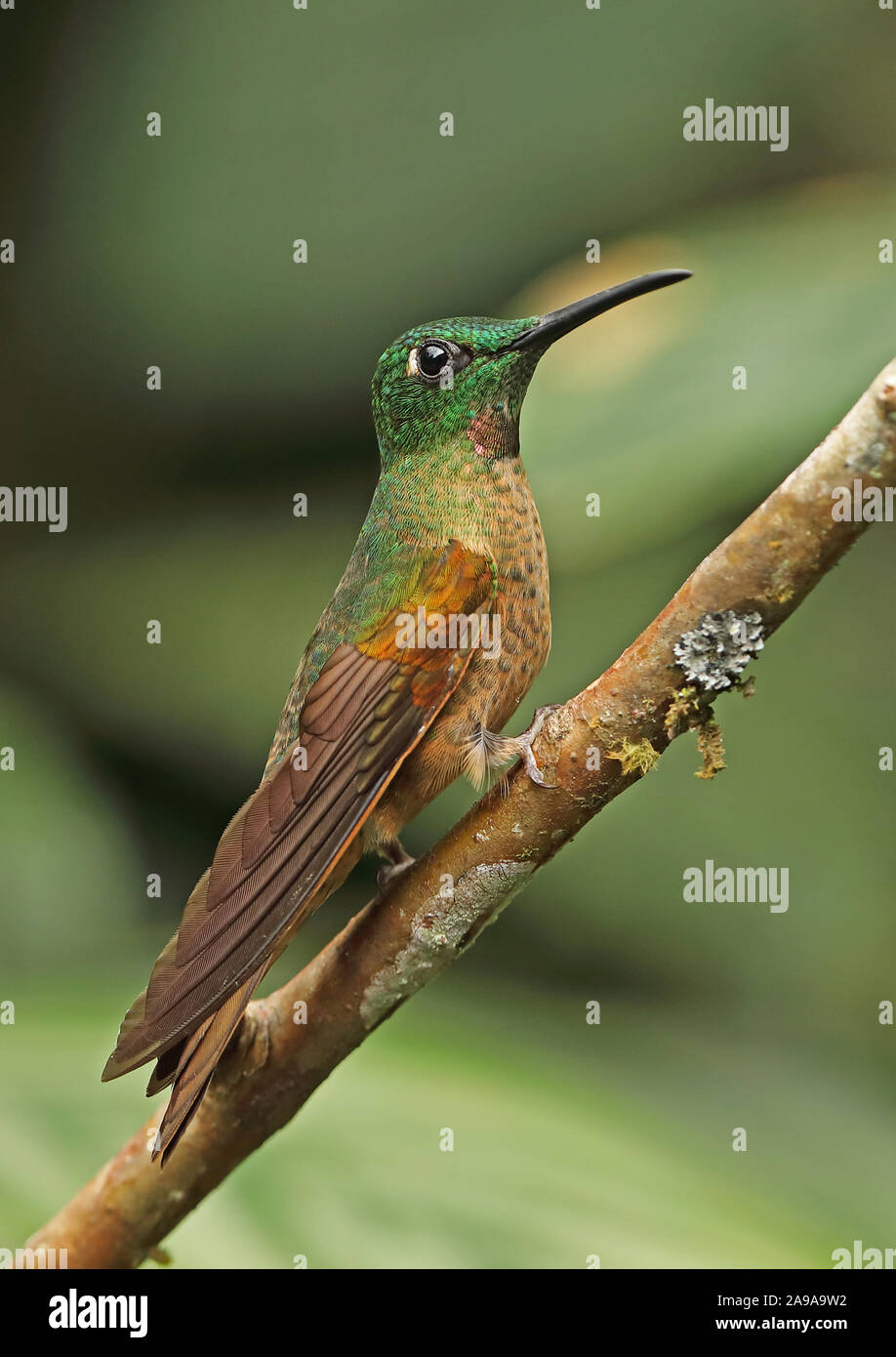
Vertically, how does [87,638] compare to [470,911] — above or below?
above

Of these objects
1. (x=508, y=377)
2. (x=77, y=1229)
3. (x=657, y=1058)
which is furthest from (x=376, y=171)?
(x=77, y=1229)

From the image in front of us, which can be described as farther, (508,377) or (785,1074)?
(785,1074)

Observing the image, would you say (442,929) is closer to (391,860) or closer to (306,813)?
(306,813)

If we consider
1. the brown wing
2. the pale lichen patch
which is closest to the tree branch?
the pale lichen patch

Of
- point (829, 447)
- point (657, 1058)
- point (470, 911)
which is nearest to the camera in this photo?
point (829, 447)

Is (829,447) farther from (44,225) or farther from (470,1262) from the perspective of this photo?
(44,225)

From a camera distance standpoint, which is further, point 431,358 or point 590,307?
point 431,358

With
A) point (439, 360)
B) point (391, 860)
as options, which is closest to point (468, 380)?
point (439, 360)
